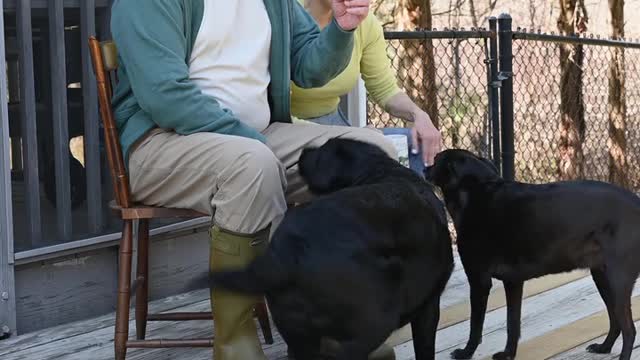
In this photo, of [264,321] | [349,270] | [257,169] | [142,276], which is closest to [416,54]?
[264,321]

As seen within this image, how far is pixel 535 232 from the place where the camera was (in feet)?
10.1

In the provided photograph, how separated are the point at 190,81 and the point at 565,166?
569 centimetres

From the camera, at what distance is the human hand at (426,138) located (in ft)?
11.0

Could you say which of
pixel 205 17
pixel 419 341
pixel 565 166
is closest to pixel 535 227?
pixel 419 341

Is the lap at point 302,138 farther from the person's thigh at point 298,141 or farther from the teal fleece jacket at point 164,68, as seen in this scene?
the teal fleece jacket at point 164,68

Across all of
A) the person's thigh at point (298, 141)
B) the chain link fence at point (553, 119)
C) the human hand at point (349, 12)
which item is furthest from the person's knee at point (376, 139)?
the chain link fence at point (553, 119)

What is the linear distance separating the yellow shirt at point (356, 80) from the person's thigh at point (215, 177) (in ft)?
2.68

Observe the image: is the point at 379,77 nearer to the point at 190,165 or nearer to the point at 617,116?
the point at 190,165

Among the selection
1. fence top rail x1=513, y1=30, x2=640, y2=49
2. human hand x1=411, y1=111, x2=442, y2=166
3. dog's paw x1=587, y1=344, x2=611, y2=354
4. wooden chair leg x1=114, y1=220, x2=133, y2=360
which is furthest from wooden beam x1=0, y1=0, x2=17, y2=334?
fence top rail x1=513, y1=30, x2=640, y2=49

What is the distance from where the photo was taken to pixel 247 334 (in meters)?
2.70

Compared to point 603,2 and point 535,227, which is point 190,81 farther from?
point 603,2

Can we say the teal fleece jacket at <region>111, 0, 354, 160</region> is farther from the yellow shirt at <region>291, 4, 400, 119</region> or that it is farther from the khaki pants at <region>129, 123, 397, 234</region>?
the yellow shirt at <region>291, 4, 400, 119</region>

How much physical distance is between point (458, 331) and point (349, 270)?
4.53ft

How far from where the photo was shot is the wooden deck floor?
3217 millimetres
